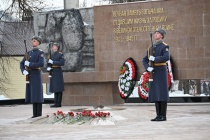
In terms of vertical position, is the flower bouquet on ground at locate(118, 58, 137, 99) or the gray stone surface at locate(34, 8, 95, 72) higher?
the gray stone surface at locate(34, 8, 95, 72)

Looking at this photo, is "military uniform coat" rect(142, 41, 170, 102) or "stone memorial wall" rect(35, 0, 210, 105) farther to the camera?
"stone memorial wall" rect(35, 0, 210, 105)

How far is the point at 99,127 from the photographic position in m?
9.36

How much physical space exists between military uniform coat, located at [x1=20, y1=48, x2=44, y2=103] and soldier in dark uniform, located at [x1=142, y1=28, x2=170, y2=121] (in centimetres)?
223

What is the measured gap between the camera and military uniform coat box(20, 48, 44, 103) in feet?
38.3

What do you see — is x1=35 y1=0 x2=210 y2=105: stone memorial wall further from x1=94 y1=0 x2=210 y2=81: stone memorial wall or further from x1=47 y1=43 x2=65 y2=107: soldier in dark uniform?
x1=47 y1=43 x2=65 y2=107: soldier in dark uniform

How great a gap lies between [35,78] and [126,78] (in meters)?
5.13

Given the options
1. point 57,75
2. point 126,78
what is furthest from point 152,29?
point 57,75

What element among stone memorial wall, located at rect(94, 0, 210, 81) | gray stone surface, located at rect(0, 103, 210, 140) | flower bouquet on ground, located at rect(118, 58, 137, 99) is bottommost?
gray stone surface, located at rect(0, 103, 210, 140)

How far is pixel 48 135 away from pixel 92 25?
9.23m

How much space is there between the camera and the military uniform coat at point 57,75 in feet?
53.3

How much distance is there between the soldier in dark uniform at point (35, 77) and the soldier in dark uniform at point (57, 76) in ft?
14.3

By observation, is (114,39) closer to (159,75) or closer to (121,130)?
(159,75)

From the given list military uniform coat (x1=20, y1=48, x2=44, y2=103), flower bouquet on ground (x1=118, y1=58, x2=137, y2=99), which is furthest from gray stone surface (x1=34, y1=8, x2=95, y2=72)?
military uniform coat (x1=20, y1=48, x2=44, y2=103)

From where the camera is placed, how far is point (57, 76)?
53.8ft
